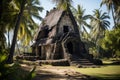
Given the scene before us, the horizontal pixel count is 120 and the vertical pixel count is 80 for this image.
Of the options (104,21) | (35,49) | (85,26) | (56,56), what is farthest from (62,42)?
(104,21)

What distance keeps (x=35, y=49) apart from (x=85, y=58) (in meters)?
11.4

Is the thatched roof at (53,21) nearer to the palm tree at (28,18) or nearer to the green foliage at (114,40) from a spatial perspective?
the palm tree at (28,18)

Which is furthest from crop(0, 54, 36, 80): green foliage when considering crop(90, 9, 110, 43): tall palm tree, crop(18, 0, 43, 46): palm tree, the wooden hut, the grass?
crop(90, 9, 110, 43): tall palm tree

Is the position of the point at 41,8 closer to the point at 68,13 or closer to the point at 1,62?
the point at 68,13

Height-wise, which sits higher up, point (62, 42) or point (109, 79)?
point (62, 42)

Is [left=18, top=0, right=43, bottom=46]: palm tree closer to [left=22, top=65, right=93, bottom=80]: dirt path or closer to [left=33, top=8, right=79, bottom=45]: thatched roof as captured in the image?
[left=33, top=8, right=79, bottom=45]: thatched roof

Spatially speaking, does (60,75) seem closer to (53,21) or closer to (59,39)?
(59,39)

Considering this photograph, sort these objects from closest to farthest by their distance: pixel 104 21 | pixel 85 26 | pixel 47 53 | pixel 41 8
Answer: pixel 47 53 < pixel 41 8 < pixel 85 26 < pixel 104 21

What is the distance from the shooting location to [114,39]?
104 feet

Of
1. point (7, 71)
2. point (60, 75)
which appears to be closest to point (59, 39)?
point (60, 75)

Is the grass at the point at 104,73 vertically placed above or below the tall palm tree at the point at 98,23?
below

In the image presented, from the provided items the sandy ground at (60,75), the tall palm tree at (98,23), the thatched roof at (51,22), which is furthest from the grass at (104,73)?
the tall palm tree at (98,23)

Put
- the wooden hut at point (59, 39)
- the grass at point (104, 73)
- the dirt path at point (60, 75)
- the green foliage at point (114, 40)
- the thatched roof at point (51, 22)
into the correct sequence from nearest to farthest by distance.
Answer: the dirt path at point (60, 75), the grass at point (104, 73), the wooden hut at point (59, 39), the green foliage at point (114, 40), the thatched roof at point (51, 22)

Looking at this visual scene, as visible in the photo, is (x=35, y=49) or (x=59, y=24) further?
(x=35, y=49)
